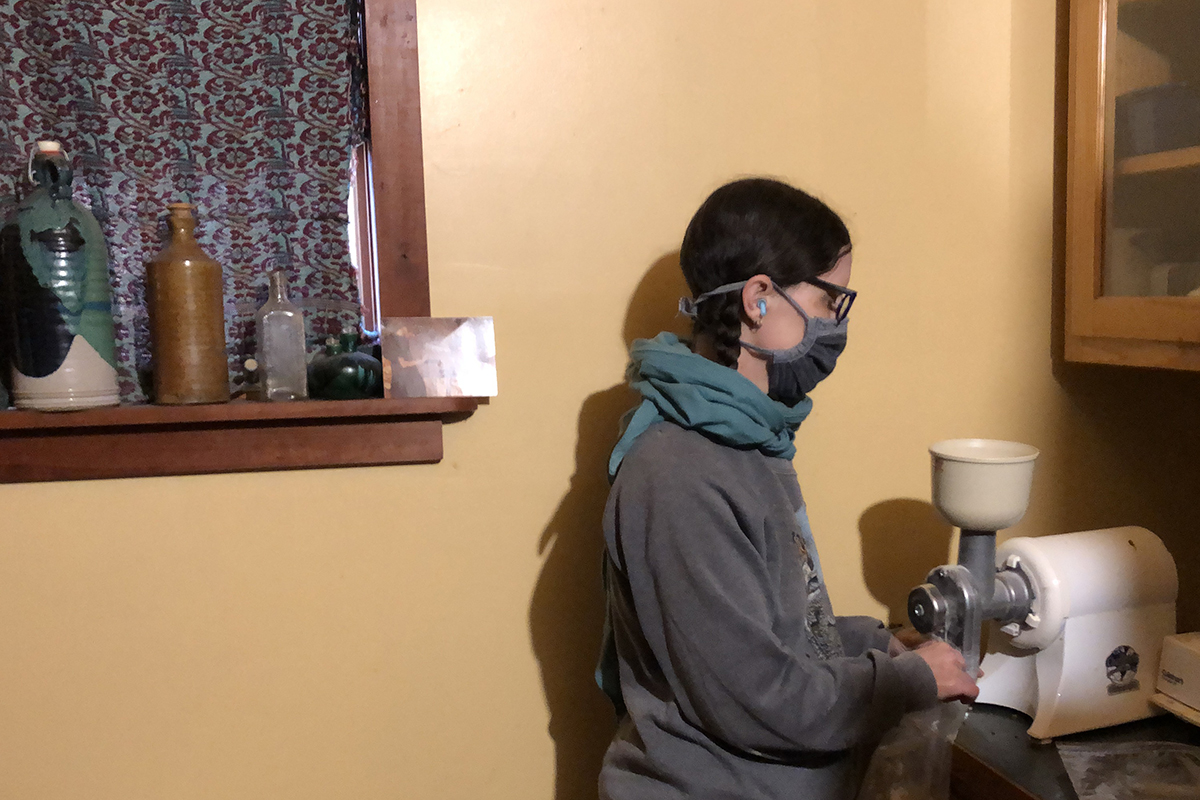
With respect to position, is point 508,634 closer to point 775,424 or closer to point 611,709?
point 611,709

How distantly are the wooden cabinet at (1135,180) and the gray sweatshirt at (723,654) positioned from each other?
23.9 inches

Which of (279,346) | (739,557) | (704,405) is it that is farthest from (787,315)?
(279,346)

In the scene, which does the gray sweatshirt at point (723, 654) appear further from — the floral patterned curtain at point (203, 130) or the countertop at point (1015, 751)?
the floral patterned curtain at point (203, 130)

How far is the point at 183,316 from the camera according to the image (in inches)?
41.4

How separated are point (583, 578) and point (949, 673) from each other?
0.51 m

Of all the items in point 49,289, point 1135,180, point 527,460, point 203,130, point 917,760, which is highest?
point 203,130

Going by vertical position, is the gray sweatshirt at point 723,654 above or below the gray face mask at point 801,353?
below

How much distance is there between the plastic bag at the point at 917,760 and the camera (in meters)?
1.04

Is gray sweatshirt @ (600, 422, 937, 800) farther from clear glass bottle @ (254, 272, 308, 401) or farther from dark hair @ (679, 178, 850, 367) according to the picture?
clear glass bottle @ (254, 272, 308, 401)

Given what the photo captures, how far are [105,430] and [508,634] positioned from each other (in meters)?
0.61

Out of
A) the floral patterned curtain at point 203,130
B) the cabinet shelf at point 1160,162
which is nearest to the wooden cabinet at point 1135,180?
the cabinet shelf at point 1160,162

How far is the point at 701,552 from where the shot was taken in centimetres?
85

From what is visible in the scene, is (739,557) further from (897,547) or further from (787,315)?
(897,547)

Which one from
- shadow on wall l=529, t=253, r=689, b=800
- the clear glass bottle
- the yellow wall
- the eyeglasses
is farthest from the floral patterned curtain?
the eyeglasses
